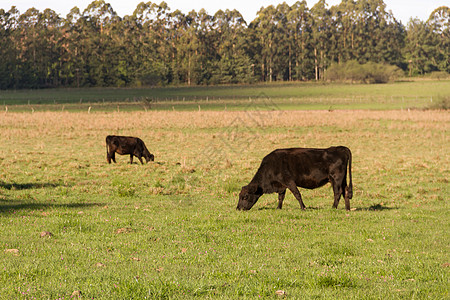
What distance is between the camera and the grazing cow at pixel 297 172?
1377 cm

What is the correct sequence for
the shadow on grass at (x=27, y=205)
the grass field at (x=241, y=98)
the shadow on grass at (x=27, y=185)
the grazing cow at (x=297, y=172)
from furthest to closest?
the grass field at (x=241, y=98) → the shadow on grass at (x=27, y=185) → the shadow on grass at (x=27, y=205) → the grazing cow at (x=297, y=172)

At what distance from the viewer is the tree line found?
5379 inches

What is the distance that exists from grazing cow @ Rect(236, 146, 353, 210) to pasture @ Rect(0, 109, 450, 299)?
61 cm

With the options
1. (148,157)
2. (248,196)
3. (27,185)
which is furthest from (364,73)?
(248,196)

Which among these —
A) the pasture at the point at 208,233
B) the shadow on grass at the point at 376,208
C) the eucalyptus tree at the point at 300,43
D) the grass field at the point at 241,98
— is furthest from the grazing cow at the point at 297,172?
the eucalyptus tree at the point at 300,43

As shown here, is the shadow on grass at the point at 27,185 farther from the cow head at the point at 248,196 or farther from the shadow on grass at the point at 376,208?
the shadow on grass at the point at 376,208

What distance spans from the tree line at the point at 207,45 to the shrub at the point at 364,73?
37.4 ft

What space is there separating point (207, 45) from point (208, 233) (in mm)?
153335

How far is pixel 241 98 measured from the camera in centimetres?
10044

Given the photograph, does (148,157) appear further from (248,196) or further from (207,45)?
(207,45)

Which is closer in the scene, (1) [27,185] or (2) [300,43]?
(1) [27,185]

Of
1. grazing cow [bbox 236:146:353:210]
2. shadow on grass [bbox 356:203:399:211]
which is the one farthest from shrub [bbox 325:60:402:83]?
grazing cow [bbox 236:146:353:210]

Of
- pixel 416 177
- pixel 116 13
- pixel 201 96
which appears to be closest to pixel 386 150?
pixel 416 177

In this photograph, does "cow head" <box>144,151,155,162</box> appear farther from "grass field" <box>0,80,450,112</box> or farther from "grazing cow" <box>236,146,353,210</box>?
"grass field" <box>0,80,450,112</box>
